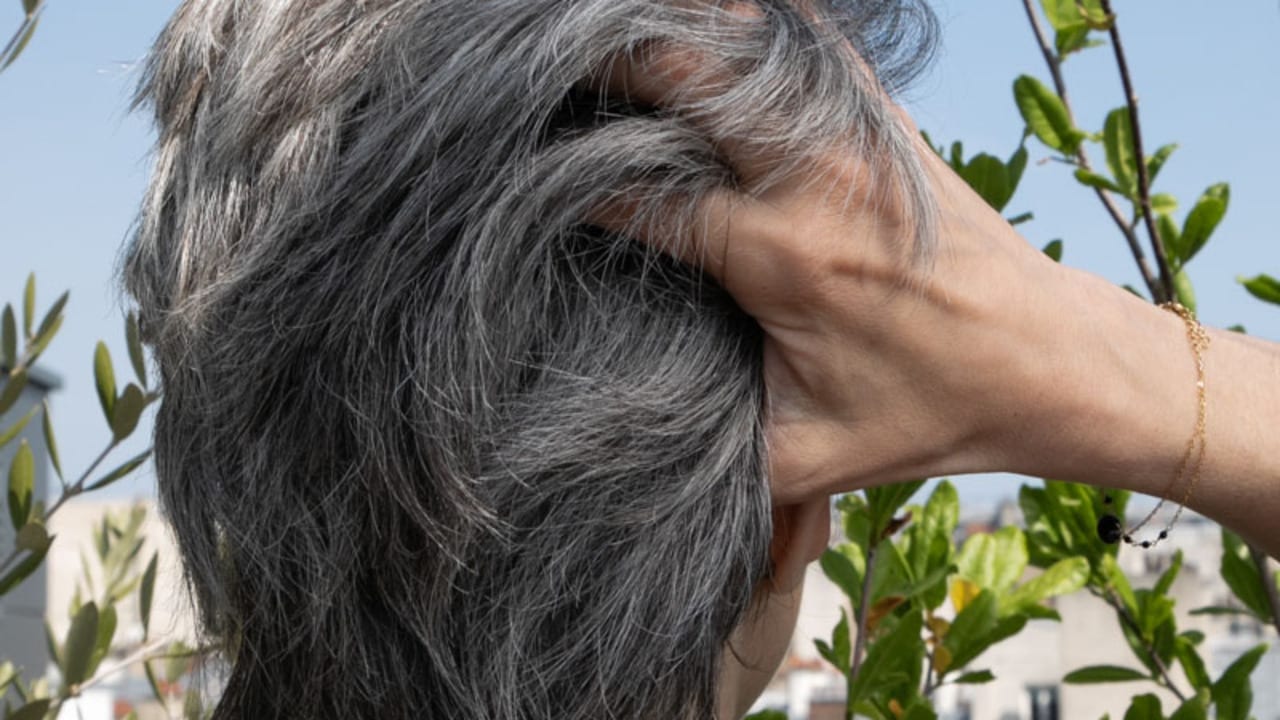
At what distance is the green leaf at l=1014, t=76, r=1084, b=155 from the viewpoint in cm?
147

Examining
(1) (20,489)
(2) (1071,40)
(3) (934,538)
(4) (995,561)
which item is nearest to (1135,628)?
(4) (995,561)

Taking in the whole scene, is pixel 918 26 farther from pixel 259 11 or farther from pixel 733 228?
pixel 259 11

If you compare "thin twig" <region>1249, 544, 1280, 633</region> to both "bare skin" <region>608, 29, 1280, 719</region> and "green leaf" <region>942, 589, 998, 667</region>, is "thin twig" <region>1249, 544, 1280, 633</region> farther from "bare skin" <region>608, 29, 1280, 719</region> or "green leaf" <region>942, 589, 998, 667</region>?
"bare skin" <region>608, 29, 1280, 719</region>

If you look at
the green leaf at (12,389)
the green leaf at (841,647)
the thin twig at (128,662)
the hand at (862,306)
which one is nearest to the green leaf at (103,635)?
the thin twig at (128,662)

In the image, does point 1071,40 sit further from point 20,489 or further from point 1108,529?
point 20,489

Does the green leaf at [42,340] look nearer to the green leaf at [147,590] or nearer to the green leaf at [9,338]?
the green leaf at [9,338]

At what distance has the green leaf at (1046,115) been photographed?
147 centimetres

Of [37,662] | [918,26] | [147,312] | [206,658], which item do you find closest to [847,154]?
[918,26]

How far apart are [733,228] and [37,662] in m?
3.20

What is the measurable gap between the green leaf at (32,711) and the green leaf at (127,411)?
0.93ft

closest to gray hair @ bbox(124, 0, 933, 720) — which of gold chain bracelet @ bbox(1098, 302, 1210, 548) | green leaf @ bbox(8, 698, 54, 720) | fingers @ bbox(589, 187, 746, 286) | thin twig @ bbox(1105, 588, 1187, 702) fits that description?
fingers @ bbox(589, 187, 746, 286)

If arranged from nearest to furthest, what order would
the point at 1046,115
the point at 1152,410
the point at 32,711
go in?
the point at 1152,410 < the point at 32,711 < the point at 1046,115

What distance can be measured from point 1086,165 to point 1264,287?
252mm

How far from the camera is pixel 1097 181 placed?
1436mm
